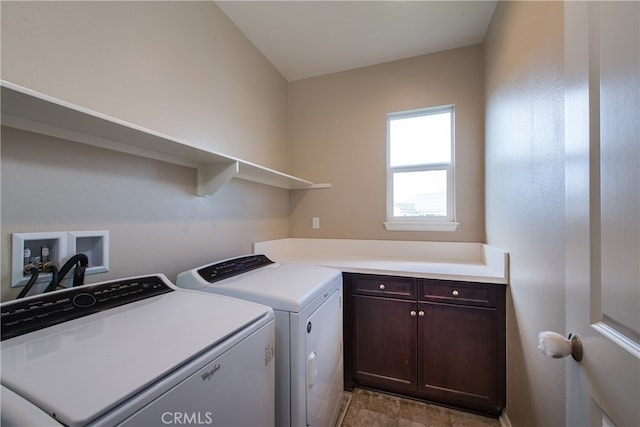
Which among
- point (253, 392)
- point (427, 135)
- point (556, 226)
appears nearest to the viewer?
point (253, 392)

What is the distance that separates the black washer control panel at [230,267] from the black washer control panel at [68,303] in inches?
9.0

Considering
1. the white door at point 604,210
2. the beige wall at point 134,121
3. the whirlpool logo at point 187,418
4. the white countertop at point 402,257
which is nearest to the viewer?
the white door at point 604,210

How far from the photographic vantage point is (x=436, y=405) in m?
1.64

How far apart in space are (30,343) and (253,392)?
1.89 feet

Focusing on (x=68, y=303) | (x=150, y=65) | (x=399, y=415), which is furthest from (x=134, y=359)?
(x=399, y=415)

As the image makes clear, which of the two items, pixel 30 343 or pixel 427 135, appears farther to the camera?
pixel 427 135

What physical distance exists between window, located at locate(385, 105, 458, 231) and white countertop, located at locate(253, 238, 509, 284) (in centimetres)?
18

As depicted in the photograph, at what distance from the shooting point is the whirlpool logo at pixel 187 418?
521 millimetres

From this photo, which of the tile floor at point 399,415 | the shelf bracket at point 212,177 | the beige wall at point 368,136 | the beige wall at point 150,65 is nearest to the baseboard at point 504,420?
the tile floor at point 399,415

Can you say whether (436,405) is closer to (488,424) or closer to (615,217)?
(488,424)

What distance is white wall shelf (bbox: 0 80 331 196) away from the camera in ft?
2.33

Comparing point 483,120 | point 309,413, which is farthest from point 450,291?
point 483,120

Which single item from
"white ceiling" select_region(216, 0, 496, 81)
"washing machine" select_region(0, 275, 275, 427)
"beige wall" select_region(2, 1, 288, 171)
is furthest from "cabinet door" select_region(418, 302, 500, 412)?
"white ceiling" select_region(216, 0, 496, 81)

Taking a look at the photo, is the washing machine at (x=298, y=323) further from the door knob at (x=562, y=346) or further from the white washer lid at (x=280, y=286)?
the door knob at (x=562, y=346)
